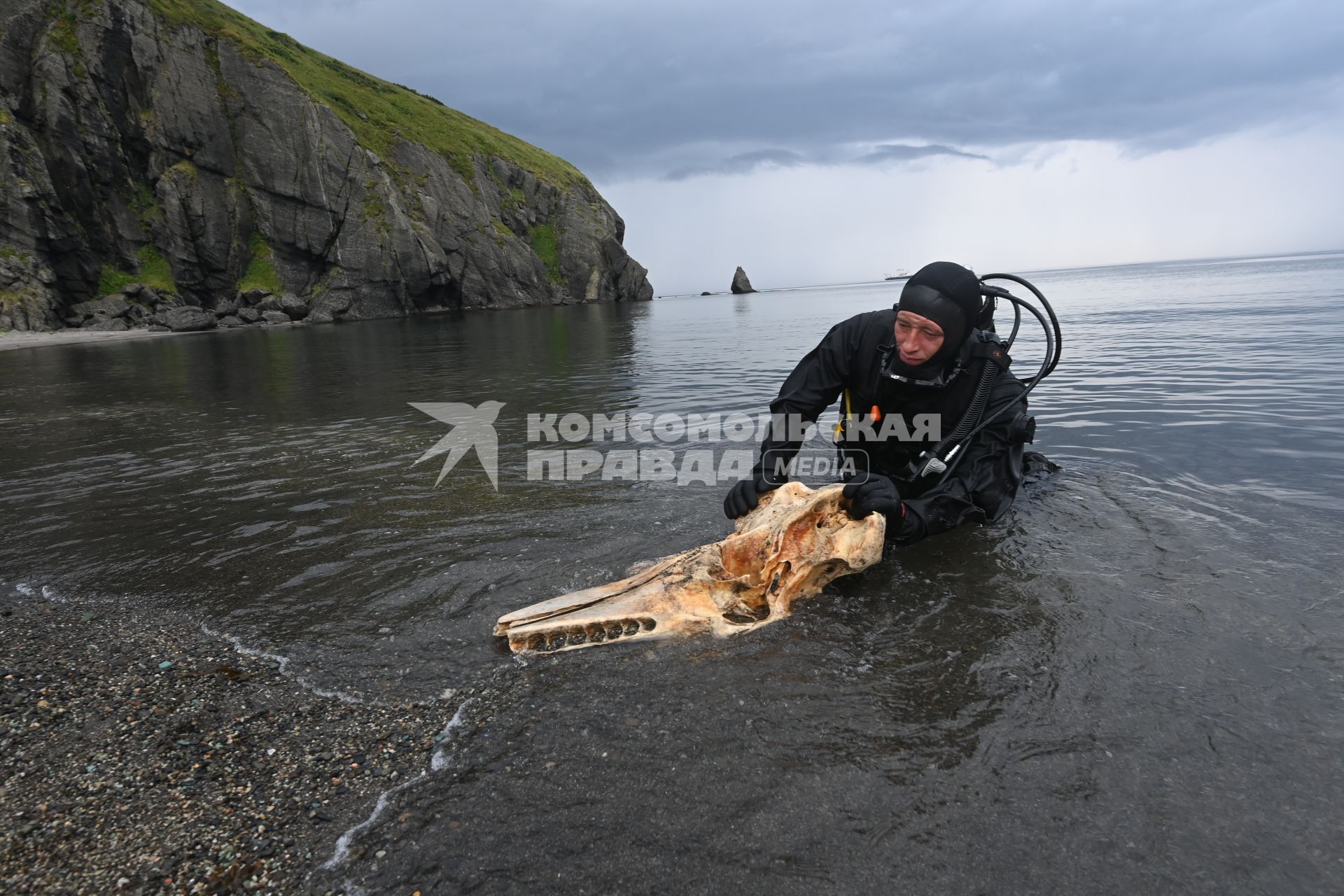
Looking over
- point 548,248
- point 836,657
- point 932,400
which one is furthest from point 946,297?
point 548,248

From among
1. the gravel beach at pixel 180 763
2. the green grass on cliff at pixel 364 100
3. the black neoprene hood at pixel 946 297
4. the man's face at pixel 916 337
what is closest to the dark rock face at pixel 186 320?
the green grass on cliff at pixel 364 100

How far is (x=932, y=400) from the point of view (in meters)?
6.03

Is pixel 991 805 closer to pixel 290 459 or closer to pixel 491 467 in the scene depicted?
pixel 491 467

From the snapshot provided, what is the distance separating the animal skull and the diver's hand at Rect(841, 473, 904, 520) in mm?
84

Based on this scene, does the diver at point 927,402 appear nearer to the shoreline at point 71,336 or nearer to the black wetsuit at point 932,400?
the black wetsuit at point 932,400

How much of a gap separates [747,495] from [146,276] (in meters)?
77.8

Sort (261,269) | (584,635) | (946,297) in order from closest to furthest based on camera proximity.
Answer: (584,635), (946,297), (261,269)

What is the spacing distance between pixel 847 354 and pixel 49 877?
629cm

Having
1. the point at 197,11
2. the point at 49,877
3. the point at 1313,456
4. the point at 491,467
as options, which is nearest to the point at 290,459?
the point at 491,467

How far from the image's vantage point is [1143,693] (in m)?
3.77

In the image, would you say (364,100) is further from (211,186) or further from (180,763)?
(180,763)

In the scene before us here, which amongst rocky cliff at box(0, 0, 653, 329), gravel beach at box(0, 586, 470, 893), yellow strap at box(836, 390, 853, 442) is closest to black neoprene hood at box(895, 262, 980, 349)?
yellow strap at box(836, 390, 853, 442)

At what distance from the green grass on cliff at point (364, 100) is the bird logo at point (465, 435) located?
75855mm

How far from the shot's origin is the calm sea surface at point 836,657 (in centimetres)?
281
